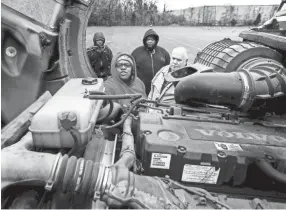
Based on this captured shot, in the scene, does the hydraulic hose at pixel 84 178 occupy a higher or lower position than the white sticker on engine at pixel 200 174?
higher

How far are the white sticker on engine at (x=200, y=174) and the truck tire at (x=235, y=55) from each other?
149 cm

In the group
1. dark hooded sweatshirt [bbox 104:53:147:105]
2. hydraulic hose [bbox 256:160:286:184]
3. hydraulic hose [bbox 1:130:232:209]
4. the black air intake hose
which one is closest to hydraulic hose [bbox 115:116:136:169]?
hydraulic hose [bbox 1:130:232:209]

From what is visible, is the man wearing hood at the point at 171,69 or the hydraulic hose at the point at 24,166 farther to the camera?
the man wearing hood at the point at 171,69

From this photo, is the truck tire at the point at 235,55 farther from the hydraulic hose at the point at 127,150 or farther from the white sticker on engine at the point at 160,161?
the white sticker on engine at the point at 160,161

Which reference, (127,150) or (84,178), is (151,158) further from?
(84,178)

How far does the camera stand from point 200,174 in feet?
5.19

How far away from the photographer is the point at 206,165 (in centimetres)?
Answer: 155

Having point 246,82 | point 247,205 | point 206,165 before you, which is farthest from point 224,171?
point 246,82

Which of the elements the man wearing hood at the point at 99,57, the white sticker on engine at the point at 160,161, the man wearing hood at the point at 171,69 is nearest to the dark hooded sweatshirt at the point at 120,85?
the man wearing hood at the point at 171,69

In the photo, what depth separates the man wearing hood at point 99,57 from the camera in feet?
16.2

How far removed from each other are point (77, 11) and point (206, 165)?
2.07 metres

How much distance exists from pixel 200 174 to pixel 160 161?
0.26m

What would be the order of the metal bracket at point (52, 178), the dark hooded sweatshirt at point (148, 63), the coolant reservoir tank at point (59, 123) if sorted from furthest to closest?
1. the dark hooded sweatshirt at point (148, 63)
2. the coolant reservoir tank at point (59, 123)
3. the metal bracket at point (52, 178)

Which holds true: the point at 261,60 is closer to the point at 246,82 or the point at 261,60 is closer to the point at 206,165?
the point at 246,82
